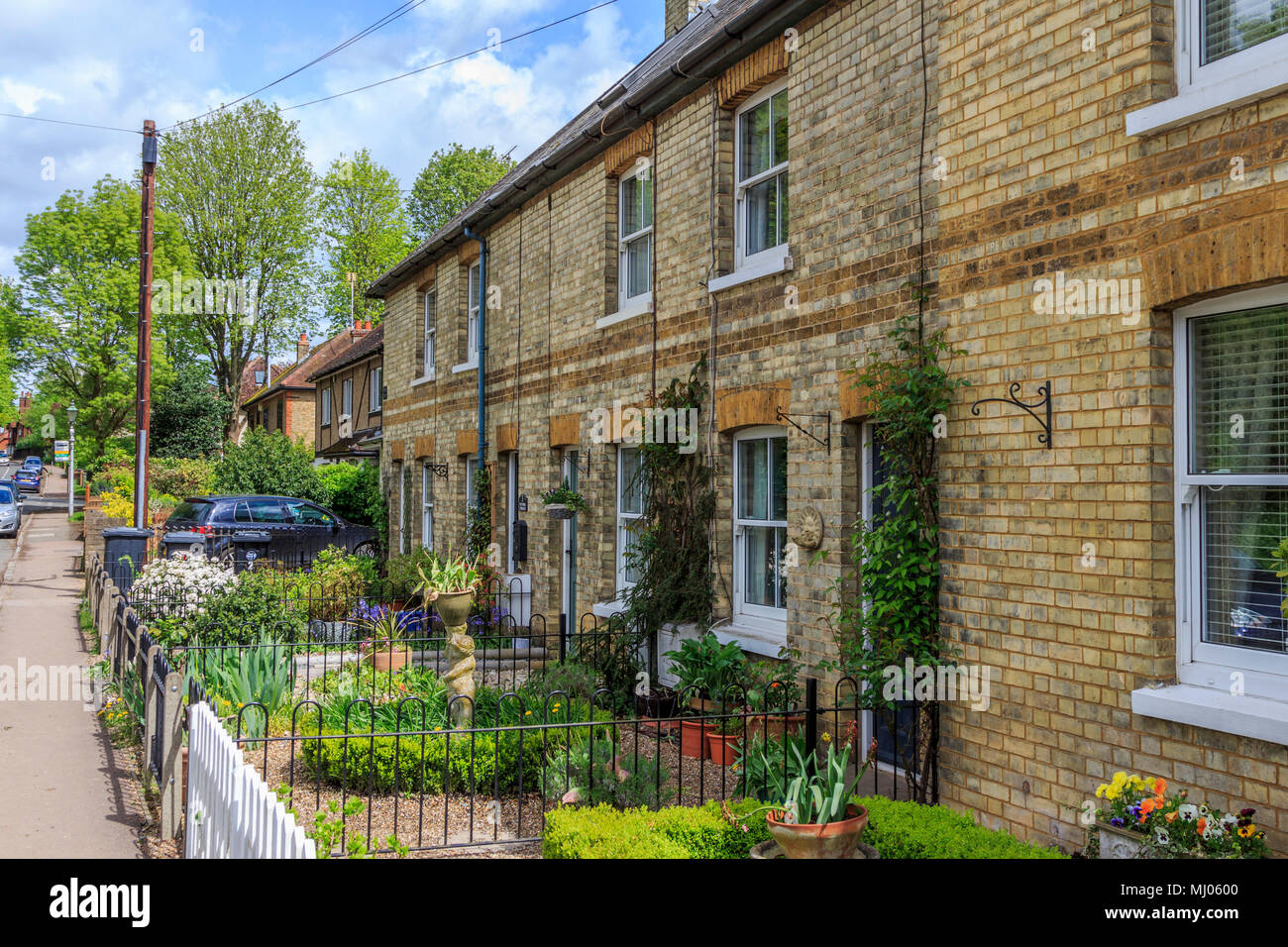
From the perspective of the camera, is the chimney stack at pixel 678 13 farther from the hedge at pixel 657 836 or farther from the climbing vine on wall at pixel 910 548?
the hedge at pixel 657 836

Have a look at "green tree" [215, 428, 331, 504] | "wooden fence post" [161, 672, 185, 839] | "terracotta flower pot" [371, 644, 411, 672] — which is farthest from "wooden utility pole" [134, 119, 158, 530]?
"green tree" [215, 428, 331, 504]

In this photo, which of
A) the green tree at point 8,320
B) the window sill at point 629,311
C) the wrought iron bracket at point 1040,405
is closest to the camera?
the wrought iron bracket at point 1040,405

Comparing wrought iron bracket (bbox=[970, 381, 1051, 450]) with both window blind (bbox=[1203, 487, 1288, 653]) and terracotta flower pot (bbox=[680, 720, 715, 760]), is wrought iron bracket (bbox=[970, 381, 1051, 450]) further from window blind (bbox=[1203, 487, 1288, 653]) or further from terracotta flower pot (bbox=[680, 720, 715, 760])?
terracotta flower pot (bbox=[680, 720, 715, 760])

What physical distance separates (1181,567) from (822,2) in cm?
497

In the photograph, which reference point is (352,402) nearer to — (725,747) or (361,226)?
(361,226)

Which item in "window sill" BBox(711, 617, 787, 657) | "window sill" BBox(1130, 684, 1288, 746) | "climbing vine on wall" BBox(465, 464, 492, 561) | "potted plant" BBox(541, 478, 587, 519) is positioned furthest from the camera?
"climbing vine on wall" BBox(465, 464, 492, 561)

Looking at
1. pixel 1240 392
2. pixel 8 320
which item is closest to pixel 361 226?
pixel 8 320

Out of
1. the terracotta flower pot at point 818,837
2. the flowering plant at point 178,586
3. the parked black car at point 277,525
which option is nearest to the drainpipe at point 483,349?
the flowering plant at point 178,586

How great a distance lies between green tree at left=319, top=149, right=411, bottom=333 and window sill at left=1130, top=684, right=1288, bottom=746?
3929 centimetres

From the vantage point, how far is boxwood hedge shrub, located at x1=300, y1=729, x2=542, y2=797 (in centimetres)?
693

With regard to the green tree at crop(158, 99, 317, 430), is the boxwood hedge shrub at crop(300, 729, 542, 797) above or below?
below

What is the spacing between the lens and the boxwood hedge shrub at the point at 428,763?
6.93 meters

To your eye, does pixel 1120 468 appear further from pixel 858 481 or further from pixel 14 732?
pixel 14 732

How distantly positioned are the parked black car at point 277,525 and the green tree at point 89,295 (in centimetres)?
1796
